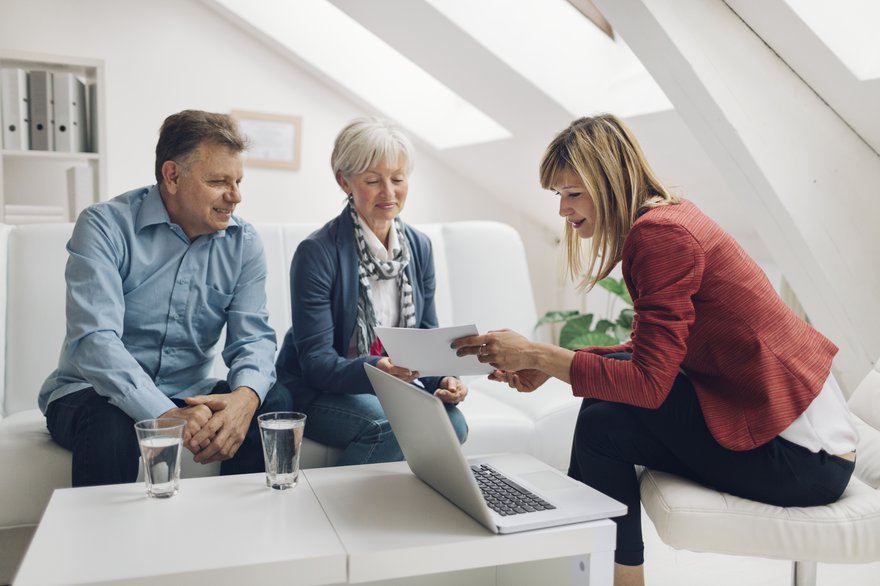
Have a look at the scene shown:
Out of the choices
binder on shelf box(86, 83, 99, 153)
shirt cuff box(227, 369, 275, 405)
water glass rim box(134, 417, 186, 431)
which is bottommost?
shirt cuff box(227, 369, 275, 405)

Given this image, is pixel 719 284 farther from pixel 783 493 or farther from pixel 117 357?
pixel 117 357

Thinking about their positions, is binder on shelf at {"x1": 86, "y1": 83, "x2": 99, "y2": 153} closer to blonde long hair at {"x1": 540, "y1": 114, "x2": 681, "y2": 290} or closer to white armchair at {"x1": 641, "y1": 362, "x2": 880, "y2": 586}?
blonde long hair at {"x1": 540, "y1": 114, "x2": 681, "y2": 290}

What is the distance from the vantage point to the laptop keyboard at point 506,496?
116cm

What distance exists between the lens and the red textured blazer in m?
1.30

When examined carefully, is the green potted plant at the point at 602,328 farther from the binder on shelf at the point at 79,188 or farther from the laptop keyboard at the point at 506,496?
the binder on shelf at the point at 79,188

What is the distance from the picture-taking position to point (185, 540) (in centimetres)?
105

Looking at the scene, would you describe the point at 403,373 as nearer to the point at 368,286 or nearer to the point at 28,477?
the point at 368,286

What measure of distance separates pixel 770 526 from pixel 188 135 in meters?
1.39

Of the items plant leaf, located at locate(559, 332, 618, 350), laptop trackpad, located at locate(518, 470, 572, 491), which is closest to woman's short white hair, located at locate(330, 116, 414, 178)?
laptop trackpad, located at locate(518, 470, 572, 491)

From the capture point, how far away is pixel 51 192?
3408 millimetres

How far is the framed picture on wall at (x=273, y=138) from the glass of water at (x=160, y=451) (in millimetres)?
2742

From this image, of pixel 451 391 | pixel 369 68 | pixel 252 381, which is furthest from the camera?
pixel 369 68

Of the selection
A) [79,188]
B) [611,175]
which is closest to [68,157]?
[79,188]

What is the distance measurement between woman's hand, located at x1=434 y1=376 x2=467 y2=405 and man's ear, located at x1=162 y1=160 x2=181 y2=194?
746 mm
